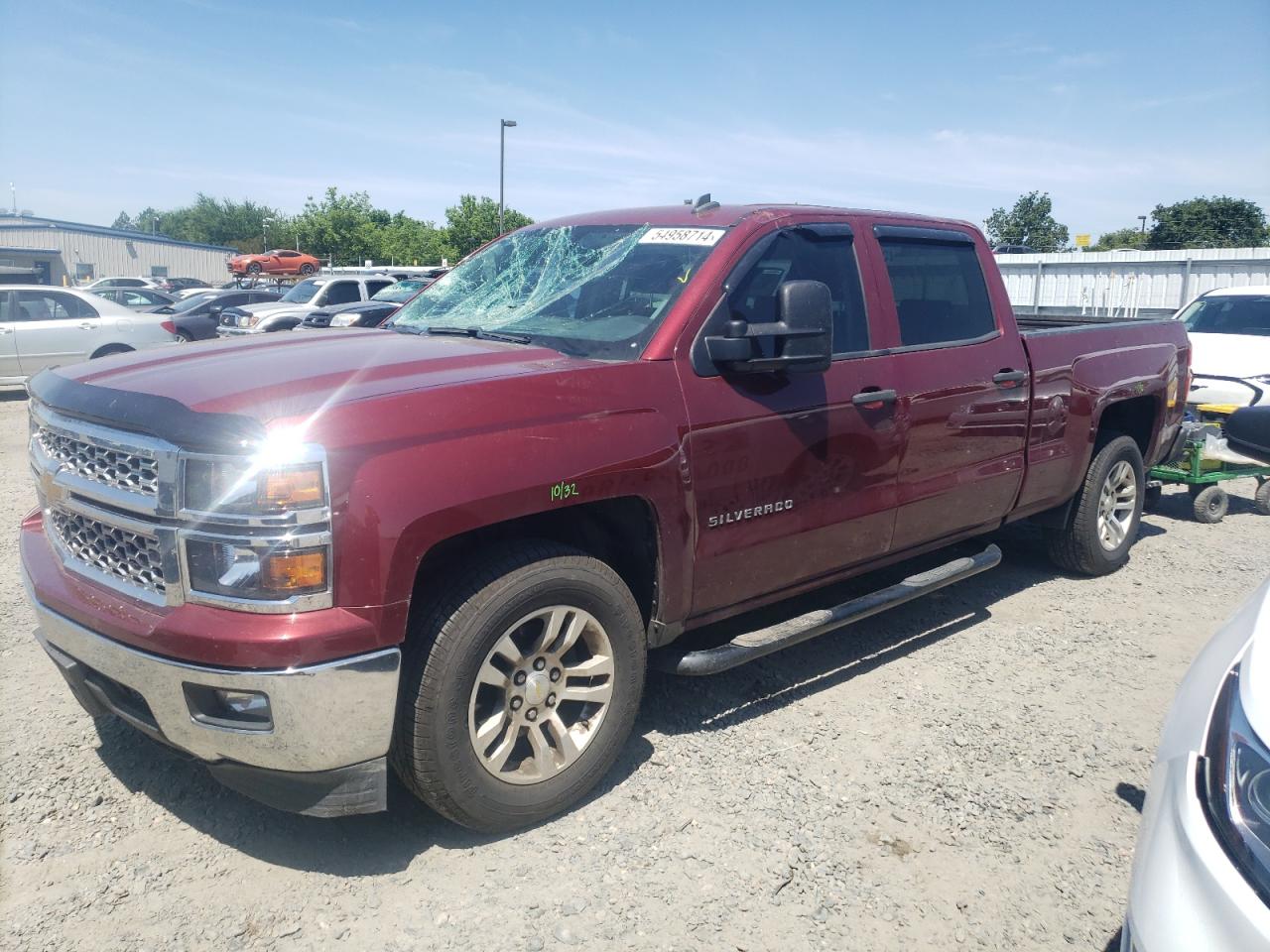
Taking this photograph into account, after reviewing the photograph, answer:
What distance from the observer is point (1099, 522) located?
19.0 ft

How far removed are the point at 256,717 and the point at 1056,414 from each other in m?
4.20

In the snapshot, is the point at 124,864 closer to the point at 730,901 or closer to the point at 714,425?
the point at 730,901

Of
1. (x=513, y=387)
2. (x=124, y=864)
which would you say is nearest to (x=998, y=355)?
(x=513, y=387)

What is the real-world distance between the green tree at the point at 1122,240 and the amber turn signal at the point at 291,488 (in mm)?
67143

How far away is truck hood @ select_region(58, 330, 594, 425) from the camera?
2.71 metres

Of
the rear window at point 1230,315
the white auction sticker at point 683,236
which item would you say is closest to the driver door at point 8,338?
the white auction sticker at point 683,236

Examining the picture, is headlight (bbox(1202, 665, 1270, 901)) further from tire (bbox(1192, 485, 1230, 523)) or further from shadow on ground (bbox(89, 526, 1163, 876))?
tire (bbox(1192, 485, 1230, 523))

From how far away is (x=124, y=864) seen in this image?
293 centimetres

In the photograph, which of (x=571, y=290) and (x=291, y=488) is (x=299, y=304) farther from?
(x=291, y=488)

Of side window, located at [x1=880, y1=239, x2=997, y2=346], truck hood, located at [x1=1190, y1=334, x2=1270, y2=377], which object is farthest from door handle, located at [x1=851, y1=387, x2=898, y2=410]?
truck hood, located at [x1=1190, y1=334, x2=1270, y2=377]

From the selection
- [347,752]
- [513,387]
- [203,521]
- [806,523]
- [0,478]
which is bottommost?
[0,478]

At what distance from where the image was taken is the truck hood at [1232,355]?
28.8 feet

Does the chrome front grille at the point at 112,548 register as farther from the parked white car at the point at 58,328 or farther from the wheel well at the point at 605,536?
the parked white car at the point at 58,328

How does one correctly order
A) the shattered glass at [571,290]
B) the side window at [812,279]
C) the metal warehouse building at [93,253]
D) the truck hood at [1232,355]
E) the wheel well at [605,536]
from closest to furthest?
the wheel well at [605,536] → the shattered glass at [571,290] → the side window at [812,279] → the truck hood at [1232,355] → the metal warehouse building at [93,253]
